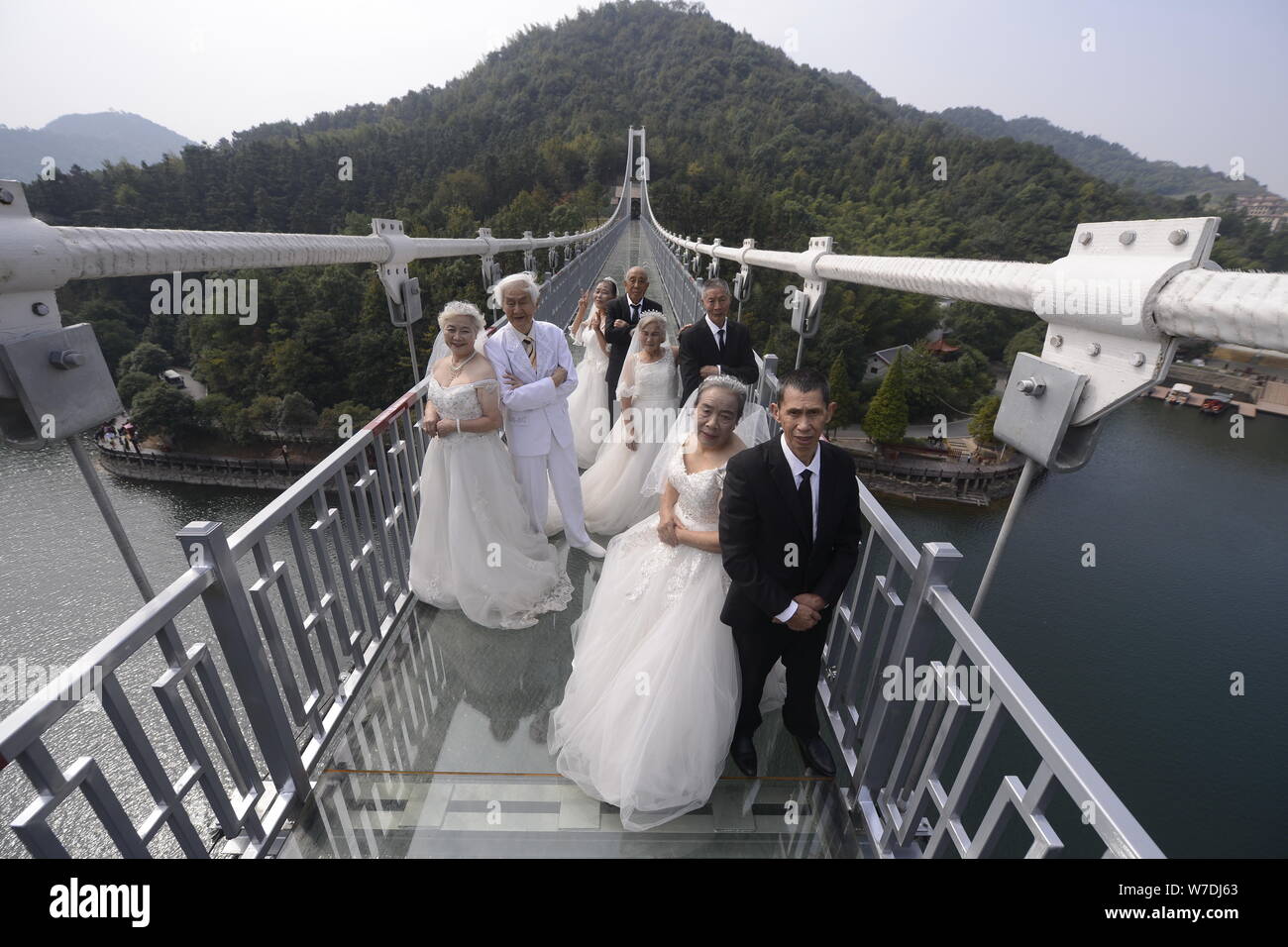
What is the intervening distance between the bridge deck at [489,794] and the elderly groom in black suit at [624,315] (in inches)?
128

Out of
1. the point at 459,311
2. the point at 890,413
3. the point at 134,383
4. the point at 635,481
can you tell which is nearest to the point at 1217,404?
the point at 890,413

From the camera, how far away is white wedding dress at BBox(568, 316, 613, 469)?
19.6 feet

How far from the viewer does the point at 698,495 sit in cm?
258

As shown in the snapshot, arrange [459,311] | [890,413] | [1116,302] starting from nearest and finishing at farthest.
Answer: [1116,302]
[459,311]
[890,413]

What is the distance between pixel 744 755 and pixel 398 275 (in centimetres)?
303

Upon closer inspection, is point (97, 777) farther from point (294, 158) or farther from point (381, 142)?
point (381, 142)

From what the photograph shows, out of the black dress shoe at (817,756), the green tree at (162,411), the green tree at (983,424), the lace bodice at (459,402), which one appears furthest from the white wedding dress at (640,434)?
the green tree at (162,411)

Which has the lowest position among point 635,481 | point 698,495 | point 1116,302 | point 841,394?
point 841,394

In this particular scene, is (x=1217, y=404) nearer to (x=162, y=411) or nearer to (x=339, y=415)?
(x=339, y=415)

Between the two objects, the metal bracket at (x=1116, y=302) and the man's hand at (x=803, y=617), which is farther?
the man's hand at (x=803, y=617)

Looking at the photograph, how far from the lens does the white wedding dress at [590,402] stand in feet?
19.6

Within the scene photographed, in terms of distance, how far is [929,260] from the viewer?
2.05m

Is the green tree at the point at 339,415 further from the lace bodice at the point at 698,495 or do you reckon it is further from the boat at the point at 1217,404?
the boat at the point at 1217,404
